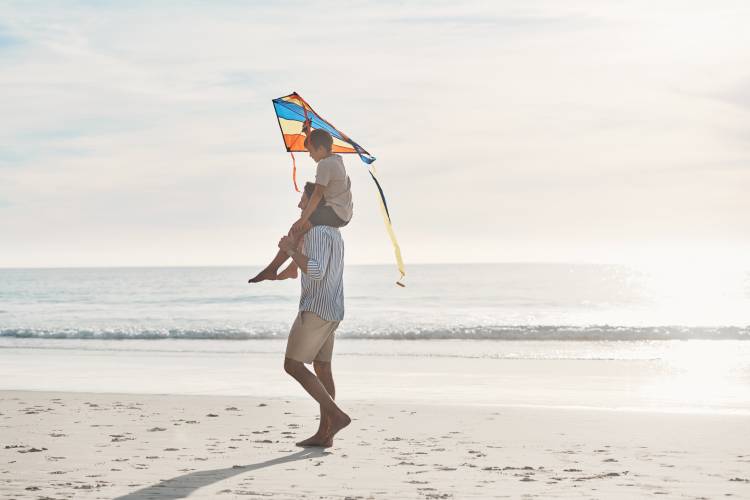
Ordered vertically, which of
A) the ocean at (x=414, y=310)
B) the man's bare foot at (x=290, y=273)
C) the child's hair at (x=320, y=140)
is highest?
the child's hair at (x=320, y=140)

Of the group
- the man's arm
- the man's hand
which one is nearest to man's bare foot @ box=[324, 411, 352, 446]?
the man's hand

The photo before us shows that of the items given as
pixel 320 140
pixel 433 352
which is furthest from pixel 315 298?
pixel 433 352

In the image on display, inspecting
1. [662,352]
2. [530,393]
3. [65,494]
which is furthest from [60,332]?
[65,494]

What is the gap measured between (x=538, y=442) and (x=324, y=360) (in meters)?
1.76

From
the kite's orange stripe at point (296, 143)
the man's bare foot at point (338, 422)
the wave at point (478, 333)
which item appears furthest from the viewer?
the wave at point (478, 333)

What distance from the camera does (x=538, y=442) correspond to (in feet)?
22.1

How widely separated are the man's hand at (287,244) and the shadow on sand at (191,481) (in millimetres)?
1365

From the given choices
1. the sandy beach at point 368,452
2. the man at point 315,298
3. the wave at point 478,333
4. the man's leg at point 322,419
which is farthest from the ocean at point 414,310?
the man at point 315,298

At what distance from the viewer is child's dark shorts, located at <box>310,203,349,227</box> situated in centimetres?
600

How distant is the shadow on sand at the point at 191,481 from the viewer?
191 inches

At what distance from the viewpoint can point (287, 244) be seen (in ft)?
19.1

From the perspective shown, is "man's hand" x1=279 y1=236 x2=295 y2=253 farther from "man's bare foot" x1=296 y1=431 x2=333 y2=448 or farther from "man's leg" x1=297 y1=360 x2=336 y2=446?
"man's bare foot" x1=296 y1=431 x2=333 y2=448

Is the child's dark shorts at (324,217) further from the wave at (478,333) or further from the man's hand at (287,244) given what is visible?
the wave at (478,333)

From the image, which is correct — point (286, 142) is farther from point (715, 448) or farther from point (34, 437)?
point (715, 448)
